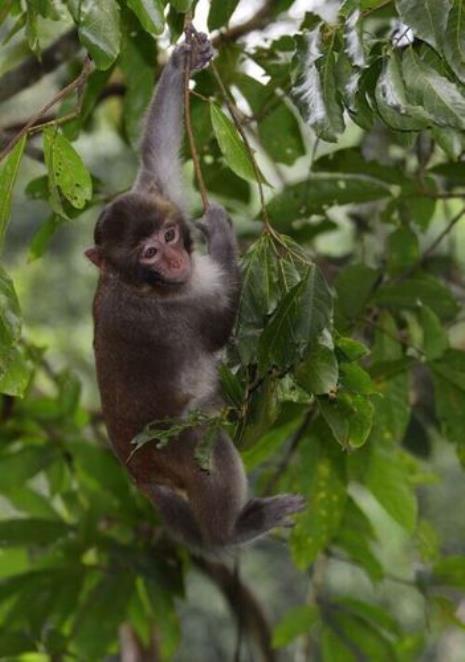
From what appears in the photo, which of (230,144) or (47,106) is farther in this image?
(230,144)

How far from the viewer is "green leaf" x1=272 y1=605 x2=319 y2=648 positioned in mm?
5062

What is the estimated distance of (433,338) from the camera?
3.91 m

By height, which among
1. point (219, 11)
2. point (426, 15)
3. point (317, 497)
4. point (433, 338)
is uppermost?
point (426, 15)

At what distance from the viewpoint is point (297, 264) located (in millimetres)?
2795

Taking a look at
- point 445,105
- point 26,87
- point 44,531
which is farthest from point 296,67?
point 44,531

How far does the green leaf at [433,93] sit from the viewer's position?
92.0 inches

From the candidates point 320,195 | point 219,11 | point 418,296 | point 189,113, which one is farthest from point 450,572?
point 189,113

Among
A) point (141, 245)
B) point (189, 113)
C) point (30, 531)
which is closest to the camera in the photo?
point (189, 113)

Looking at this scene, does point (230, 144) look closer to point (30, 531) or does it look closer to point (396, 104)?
point (396, 104)

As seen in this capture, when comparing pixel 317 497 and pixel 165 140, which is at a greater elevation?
pixel 165 140

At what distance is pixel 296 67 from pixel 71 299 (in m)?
9.37

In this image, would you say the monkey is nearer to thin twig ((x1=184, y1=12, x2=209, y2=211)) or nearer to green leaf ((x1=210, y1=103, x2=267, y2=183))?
thin twig ((x1=184, y1=12, x2=209, y2=211))

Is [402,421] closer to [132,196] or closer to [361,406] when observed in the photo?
[132,196]

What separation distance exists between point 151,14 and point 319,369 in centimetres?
70
